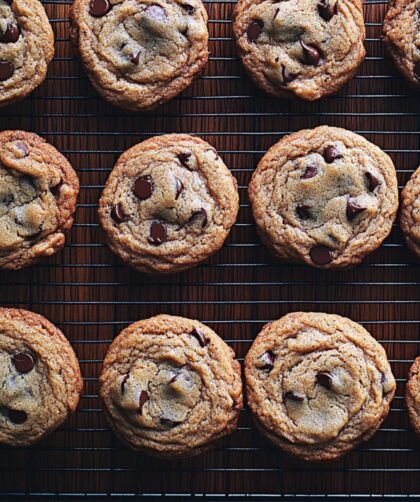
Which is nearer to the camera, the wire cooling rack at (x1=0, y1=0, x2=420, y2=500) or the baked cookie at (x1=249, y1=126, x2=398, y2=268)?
the baked cookie at (x1=249, y1=126, x2=398, y2=268)

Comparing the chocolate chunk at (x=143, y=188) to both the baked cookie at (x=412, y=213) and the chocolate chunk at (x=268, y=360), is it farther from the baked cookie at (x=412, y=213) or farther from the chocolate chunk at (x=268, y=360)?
the baked cookie at (x=412, y=213)

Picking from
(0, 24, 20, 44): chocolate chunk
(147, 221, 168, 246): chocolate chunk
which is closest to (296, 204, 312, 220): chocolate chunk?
(147, 221, 168, 246): chocolate chunk

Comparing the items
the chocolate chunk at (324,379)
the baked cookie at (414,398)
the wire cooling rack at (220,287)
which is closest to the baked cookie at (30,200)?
the wire cooling rack at (220,287)

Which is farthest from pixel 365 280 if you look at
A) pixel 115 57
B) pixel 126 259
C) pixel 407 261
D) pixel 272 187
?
pixel 115 57

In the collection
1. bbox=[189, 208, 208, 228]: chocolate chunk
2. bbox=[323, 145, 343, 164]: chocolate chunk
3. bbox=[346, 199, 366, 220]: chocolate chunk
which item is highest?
bbox=[323, 145, 343, 164]: chocolate chunk

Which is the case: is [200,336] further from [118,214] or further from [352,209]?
[352,209]

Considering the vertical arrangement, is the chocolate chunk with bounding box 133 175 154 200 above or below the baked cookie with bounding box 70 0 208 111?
below

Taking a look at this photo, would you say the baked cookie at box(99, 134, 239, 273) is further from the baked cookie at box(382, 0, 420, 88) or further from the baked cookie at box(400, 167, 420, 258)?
the baked cookie at box(382, 0, 420, 88)
